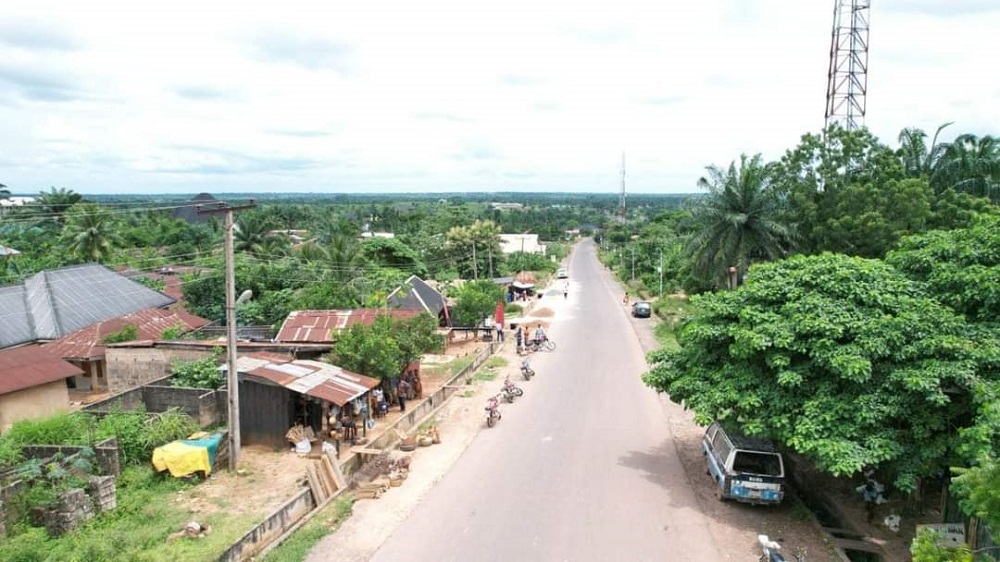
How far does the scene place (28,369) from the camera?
1773 cm

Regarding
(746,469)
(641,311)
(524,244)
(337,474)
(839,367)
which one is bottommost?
(641,311)

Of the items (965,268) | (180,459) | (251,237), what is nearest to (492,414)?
(180,459)

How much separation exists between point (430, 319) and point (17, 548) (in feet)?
41.8

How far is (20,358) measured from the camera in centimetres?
1817

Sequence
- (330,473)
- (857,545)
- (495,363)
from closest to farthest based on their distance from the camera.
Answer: (857,545)
(330,473)
(495,363)

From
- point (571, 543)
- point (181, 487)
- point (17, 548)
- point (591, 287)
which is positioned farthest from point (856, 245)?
point (591, 287)

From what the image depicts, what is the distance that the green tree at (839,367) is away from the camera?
1054 centimetres

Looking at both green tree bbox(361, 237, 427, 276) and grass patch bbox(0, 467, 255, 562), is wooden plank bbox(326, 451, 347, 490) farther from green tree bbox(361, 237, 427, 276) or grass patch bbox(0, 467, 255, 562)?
green tree bbox(361, 237, 427, 276)

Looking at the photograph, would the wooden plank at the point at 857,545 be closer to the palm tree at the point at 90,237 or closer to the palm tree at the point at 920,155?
the palm tree at the point at 920,155

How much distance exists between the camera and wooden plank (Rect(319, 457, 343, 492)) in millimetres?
13102

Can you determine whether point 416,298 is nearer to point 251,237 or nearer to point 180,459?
point 251,237

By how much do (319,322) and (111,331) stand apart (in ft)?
26.7

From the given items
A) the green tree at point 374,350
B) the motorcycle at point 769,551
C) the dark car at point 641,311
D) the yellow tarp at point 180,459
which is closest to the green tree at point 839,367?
the motorcycle at point 769,551

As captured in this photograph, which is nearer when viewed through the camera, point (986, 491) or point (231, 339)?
point (986, 491)
